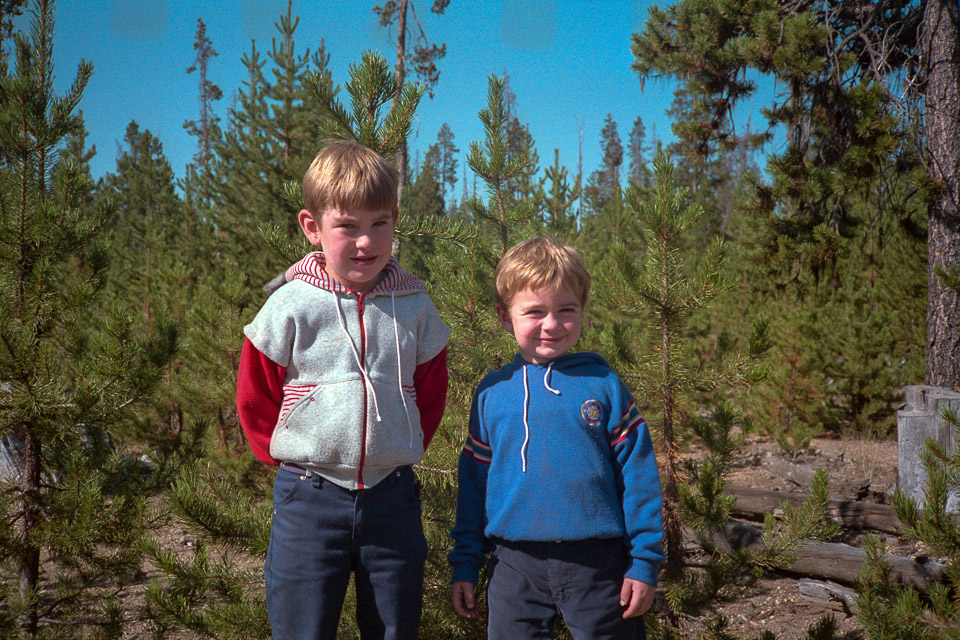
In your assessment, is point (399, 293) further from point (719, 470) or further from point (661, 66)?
point (661, 66)

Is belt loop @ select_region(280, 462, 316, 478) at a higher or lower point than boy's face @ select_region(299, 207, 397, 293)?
lower

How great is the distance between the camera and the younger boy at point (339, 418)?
169cm

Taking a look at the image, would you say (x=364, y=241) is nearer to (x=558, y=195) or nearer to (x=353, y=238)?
(x=353, y=238)

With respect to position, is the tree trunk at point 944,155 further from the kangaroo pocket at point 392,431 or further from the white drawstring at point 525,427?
the kangaroo pocket at point 392,431

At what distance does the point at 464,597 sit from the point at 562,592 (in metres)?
0.31

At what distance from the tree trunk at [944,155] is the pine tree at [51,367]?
653cm

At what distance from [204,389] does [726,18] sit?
6335mm

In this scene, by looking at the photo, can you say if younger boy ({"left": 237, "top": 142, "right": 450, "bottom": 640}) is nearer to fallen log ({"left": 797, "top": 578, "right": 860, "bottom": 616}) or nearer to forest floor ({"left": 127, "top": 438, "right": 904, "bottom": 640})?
forest floor ({"left": 127, "top": 438, "right": 904, "bottom": 640})

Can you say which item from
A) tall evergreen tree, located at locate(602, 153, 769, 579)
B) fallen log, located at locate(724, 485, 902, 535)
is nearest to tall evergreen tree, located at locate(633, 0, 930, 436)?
fallen log, located at locate(724, 485, 902, 535)

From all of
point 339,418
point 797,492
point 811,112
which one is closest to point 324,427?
point 339,418

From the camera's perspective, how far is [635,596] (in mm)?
1668

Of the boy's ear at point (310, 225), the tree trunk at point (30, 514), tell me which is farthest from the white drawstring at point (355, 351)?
the tree trunk at point (30, 514)

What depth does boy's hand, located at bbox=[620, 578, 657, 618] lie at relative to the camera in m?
1.67

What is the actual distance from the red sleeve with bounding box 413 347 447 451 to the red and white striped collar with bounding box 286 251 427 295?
0.81 ft
